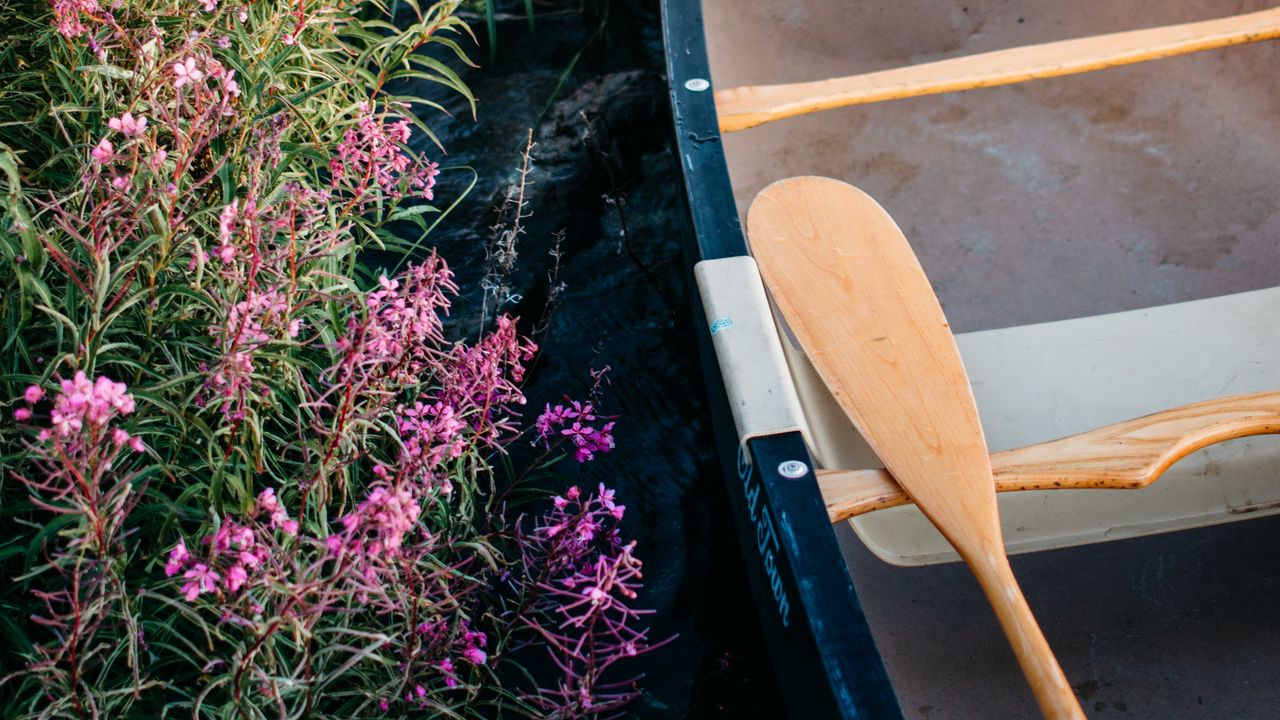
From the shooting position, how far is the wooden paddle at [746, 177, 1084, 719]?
1558mm

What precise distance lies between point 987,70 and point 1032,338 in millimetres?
787

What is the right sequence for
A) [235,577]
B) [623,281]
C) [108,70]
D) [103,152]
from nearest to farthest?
[235,577] < [103,152] < [108,70] < [623,281]

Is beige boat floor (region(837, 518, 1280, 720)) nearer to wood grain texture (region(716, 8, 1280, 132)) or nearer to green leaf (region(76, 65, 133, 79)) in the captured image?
wood grain texture (region(716, 8, 1280, 132))

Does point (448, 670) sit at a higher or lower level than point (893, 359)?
lower

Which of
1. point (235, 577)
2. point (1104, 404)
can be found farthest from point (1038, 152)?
point (235, 577)

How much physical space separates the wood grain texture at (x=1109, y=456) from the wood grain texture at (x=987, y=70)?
1.10m

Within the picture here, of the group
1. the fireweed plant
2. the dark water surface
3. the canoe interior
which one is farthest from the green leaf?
the canoe interior

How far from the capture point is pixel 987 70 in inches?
103

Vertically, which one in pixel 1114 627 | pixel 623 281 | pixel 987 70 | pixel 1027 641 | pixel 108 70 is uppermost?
pixel 108 70

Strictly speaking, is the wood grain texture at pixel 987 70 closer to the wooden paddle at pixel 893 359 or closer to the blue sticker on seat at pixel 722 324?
the wooden paddle at pixel 893 359

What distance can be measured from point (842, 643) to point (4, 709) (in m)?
1.14

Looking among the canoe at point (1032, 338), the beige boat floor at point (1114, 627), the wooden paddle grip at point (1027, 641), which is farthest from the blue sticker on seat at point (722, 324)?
the beige boat floor at point (1114, 627)

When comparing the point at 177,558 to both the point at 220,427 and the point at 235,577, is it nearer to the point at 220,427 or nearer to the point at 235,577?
the point at 235,577

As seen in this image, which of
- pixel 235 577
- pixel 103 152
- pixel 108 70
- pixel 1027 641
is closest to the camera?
pixel 235 577
